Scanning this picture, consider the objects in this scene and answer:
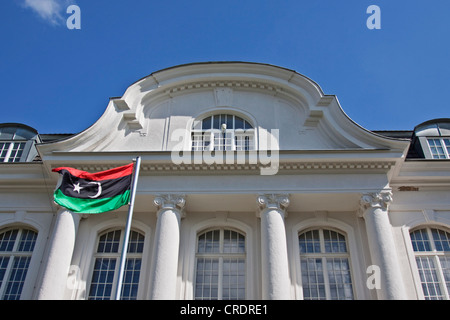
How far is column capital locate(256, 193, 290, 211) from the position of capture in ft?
45.6

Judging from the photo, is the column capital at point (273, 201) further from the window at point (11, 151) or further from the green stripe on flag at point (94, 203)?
the window at point (11, 151)

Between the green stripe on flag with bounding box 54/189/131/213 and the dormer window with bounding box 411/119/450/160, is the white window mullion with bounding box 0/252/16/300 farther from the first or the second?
the dormer window with bounding box 411/119/450/160

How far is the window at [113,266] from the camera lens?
43.9 ft

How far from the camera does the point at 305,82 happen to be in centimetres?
1652

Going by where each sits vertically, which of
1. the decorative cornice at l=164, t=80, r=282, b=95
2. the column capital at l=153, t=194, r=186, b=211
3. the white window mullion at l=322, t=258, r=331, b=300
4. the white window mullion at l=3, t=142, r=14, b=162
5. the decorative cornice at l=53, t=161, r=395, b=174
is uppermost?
the decorative cornice at l=164, t=80, r=282, b=95

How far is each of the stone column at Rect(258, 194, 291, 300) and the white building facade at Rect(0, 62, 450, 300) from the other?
0.03 meters

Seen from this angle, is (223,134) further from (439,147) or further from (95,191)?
(439,147)

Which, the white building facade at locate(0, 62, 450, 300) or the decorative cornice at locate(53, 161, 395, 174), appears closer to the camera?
the white building facade at locate(0, 62, 450, 300)

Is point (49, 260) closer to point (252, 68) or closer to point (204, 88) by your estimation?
point (204, 88)

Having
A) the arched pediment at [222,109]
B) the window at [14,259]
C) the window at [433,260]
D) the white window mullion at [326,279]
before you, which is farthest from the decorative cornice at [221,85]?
the window at [433,260]

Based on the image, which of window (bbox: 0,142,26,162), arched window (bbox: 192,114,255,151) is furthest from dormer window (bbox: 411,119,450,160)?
window (bbox: 0,142,26,162)

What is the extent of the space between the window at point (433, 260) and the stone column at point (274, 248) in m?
4.16
